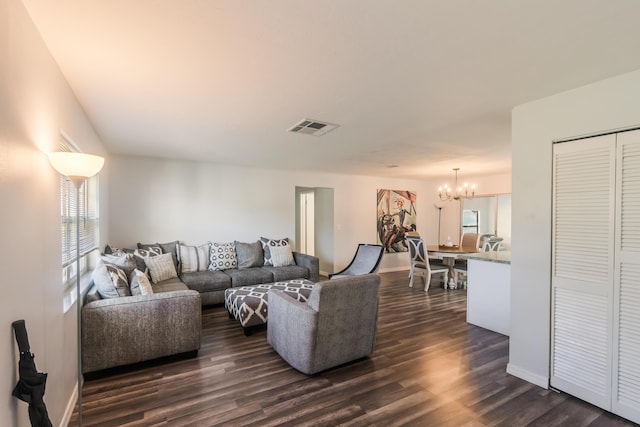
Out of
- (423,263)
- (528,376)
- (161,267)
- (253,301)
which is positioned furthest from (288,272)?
(528,376)

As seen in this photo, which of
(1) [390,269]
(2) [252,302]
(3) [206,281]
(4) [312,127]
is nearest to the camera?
(4) [312,127]

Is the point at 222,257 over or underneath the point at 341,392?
over

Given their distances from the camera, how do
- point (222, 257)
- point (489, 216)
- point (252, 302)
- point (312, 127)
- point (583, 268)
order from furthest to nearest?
point (489, 216) → point (222, 257) → point (252, 302) → point (312, 127) → point (583, 268)

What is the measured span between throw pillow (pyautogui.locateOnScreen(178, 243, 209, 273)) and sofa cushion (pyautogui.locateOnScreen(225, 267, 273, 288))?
1.39ft

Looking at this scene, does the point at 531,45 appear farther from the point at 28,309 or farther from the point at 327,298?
the point at 28,309

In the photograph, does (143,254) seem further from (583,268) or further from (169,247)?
(583,268)

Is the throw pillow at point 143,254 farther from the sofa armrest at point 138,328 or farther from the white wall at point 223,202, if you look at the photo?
the sofa armrest at point 138,328

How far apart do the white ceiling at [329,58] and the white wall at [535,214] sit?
18cm

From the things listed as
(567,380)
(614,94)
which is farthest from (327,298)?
(614,94)

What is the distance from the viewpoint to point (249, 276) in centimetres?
457

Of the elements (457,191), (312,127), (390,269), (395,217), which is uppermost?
(312,127)

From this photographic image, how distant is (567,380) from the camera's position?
2242mm

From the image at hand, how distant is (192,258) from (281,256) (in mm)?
1490

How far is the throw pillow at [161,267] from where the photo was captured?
13.1ft
